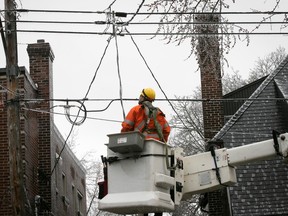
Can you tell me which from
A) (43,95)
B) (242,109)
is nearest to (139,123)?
(242,109)

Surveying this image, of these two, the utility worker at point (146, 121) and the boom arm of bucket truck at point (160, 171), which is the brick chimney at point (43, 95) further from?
the boom arm of bucket truck at point (160, 171)

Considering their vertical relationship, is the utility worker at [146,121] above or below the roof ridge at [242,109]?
below

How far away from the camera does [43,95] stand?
21.4 m

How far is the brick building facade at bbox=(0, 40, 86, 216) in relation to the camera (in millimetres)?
18688

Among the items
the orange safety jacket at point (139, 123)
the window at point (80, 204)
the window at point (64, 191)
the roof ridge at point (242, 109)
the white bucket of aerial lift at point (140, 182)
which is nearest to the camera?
the white bucket of aerial lift at point (140, 182)

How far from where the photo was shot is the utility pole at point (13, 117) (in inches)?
516

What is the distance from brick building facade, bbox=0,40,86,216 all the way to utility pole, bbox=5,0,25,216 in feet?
14.4

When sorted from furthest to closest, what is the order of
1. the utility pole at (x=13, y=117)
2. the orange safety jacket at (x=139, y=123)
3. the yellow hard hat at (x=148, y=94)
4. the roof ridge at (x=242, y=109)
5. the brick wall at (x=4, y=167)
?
the roof ridge at (x=242, y=109) < the brick wall at (x=4, y=167) < the utility pole at (x=13, y=117) < the yellow hard hat at (x=148, y=94) < the orange safety jacket at (x=139, y=123)

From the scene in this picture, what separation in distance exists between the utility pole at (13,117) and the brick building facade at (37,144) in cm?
438

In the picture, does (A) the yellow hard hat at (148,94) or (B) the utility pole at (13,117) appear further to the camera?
(B) the utility pole at (13,117)

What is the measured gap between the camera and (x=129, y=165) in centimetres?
945

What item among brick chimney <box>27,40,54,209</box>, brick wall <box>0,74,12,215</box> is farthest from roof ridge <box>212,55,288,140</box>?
brick wall <box>0,74,12,215</box>

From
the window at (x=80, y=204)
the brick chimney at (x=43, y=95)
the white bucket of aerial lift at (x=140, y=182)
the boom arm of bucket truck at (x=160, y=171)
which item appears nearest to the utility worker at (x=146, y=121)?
the boom arm of bucket truck at (x=160, y=171)

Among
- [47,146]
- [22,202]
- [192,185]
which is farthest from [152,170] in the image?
[47,146]
